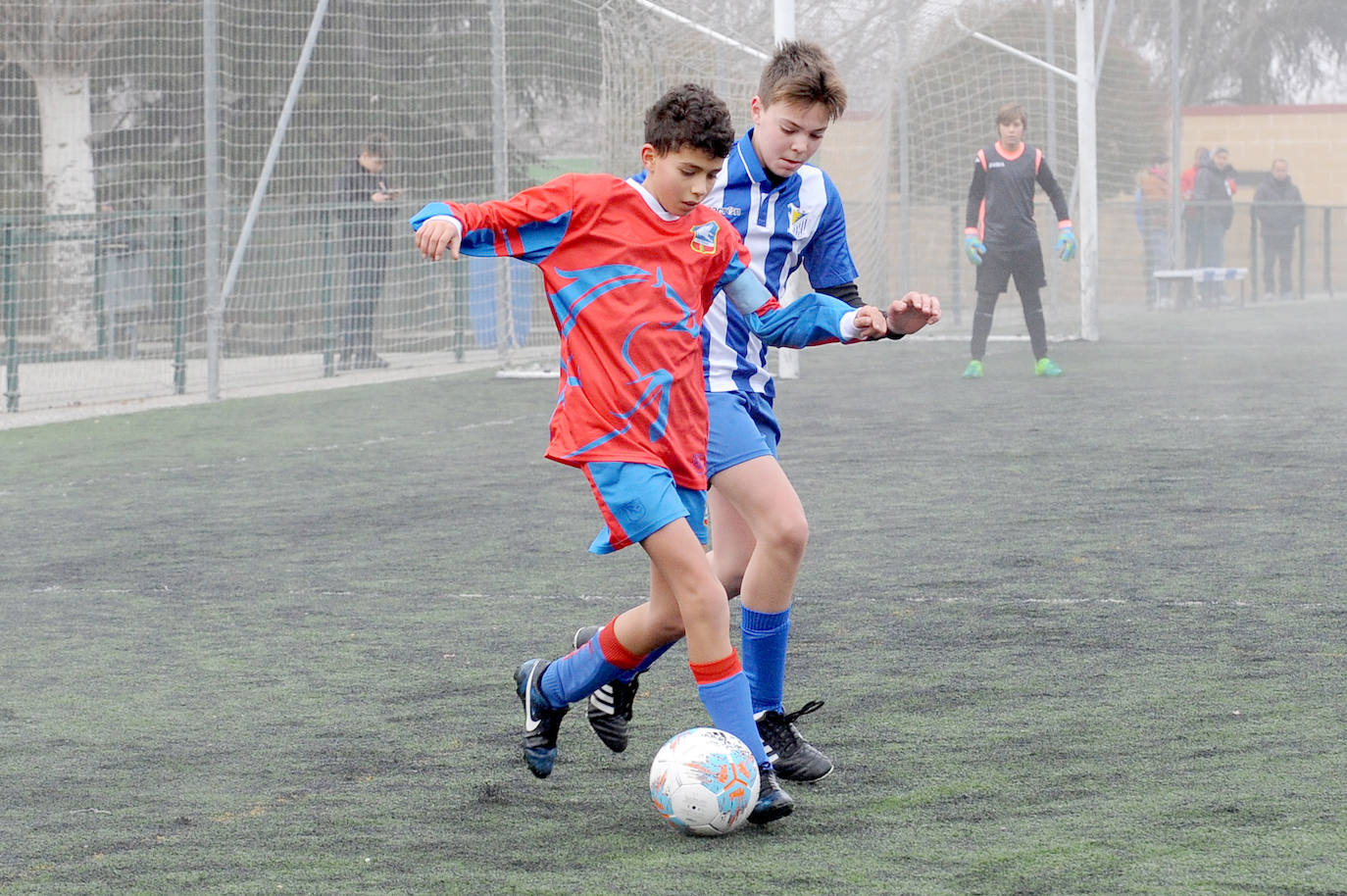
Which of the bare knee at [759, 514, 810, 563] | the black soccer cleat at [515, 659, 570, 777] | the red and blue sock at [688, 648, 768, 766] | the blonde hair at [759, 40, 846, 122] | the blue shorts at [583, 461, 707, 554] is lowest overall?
the black soccer cleat at [515, 659, 570, 777]

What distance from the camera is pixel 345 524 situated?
25.4 ft

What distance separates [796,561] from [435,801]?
92 centimetres

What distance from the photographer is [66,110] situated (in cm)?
1670

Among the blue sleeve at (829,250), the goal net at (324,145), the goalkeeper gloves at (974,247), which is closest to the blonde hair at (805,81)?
the blue sleeve at (829,250)

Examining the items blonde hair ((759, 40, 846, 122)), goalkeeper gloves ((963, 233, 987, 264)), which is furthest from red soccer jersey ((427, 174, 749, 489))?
goalkeeper gloves ((963, 233, 987, 264))

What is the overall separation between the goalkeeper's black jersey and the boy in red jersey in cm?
1029

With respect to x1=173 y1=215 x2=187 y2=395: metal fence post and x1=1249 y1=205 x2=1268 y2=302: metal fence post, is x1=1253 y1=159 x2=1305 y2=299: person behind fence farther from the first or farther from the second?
x1=173 y1=215 x2=187 y2=395: metal fence post

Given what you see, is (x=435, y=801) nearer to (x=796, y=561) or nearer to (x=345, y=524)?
(x=796, y=561)

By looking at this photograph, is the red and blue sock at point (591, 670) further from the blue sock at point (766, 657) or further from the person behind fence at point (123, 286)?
the person behind fence at point (123, 286)

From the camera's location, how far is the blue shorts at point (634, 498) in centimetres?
368

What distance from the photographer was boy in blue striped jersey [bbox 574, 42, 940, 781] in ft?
13.1

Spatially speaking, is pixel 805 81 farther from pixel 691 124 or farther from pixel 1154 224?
pixel 1154 224

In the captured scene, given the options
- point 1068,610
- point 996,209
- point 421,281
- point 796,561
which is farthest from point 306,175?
point 796,561

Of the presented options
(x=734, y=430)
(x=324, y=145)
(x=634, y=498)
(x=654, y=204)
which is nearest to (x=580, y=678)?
(x=634, y=498)
